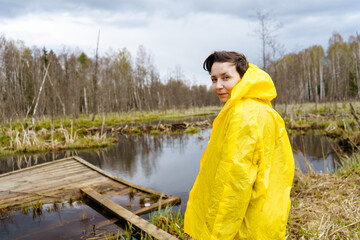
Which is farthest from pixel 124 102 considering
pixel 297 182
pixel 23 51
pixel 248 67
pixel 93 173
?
pixel 248 67

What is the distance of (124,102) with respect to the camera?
1264 inches

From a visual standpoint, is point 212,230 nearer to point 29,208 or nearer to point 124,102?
point 29,208

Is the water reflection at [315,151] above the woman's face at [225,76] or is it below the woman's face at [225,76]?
below

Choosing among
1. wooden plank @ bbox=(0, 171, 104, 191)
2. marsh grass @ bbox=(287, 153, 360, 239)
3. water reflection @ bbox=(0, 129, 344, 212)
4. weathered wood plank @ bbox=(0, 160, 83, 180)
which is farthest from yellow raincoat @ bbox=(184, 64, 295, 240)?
weathered wood plank @ bbox=(0, 160, 83, 180)

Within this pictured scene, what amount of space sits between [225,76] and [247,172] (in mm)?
625

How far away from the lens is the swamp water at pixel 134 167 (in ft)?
14.4

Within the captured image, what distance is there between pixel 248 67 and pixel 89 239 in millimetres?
3397

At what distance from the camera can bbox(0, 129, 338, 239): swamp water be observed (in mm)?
4395

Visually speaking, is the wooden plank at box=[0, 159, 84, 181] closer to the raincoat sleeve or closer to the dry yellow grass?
the dry yellow grass

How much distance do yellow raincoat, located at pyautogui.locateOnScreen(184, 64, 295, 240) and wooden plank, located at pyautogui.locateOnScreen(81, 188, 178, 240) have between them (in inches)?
61.4

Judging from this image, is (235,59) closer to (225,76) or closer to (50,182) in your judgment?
(225,76)

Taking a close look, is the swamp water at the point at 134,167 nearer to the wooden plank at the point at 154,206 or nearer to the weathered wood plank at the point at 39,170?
the wooden plank at the point at 154,206

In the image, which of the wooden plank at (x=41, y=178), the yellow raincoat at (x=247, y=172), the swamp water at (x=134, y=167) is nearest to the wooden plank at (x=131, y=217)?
the swamp water at (x=134, y=167)

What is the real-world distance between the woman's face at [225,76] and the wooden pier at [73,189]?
2748mm
